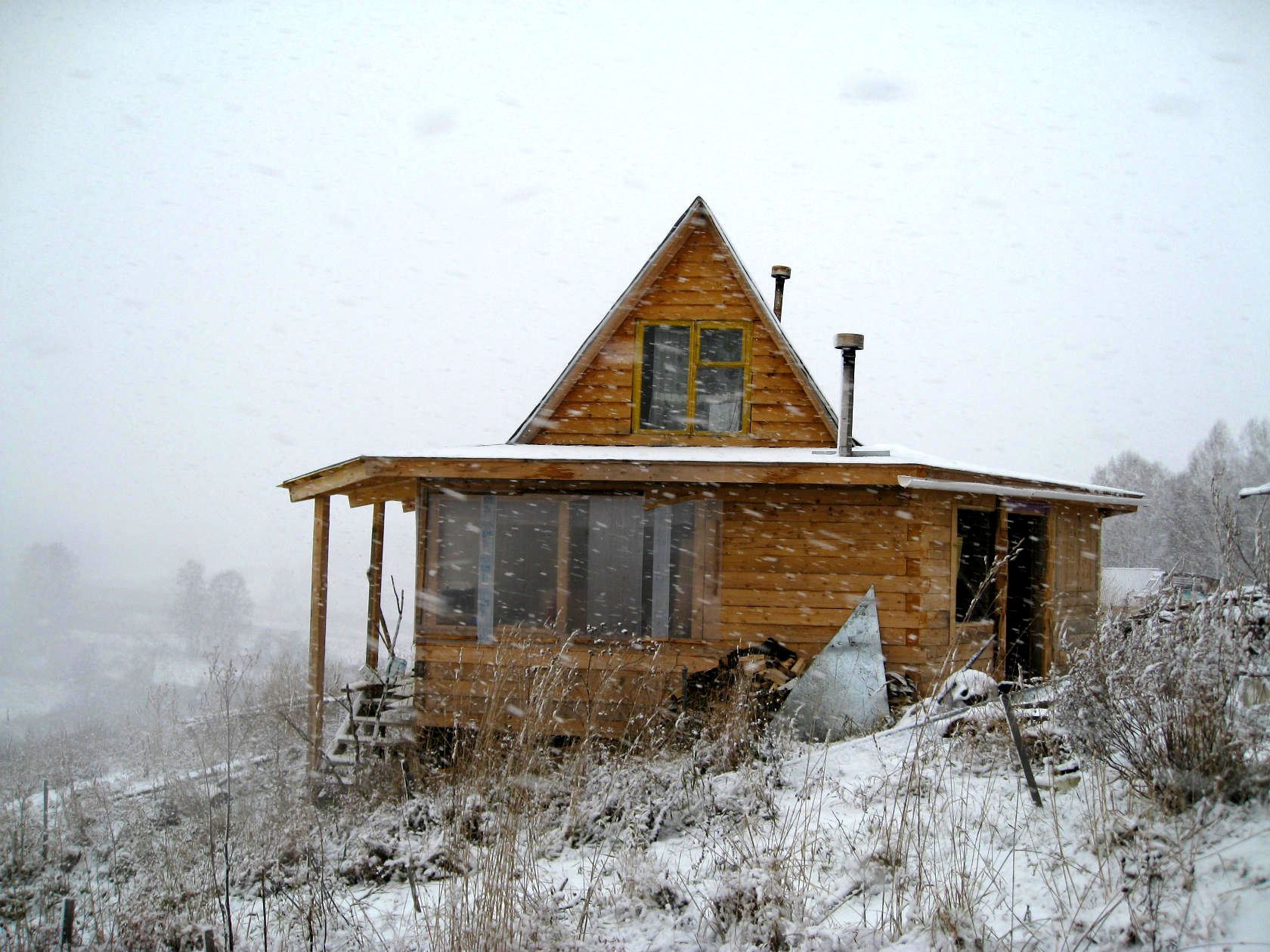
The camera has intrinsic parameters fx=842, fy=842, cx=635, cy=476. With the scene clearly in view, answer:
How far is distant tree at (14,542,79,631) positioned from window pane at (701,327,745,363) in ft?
219

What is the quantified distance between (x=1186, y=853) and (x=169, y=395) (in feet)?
547

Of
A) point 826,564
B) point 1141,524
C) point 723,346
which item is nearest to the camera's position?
point 826,564

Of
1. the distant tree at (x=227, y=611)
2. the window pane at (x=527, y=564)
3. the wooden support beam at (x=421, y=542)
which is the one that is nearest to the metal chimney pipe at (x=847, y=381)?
the wooden support beam at (x=421, y=542)

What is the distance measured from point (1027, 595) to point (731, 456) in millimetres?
5044

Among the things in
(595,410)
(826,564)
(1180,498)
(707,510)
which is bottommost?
(826,564)

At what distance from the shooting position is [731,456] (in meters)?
8.93

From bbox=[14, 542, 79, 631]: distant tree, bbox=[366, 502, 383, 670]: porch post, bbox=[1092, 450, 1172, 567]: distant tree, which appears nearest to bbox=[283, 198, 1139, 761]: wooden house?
bbox=[366, 502, 383, 670]: porch post

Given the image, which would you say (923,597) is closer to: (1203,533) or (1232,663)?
(1232,663)

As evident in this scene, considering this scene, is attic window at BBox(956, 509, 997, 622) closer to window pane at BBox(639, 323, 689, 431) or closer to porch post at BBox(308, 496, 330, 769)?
window pane at BBox(639, 323, 689, 431)

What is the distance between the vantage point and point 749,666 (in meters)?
8.16

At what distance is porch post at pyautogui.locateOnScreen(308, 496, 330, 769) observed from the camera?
8.95 metres

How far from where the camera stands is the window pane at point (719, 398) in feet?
35.1

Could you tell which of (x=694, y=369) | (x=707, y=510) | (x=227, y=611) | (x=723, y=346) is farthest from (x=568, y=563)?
(x=227, y=611)

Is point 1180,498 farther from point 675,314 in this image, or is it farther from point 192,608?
point 192,608
